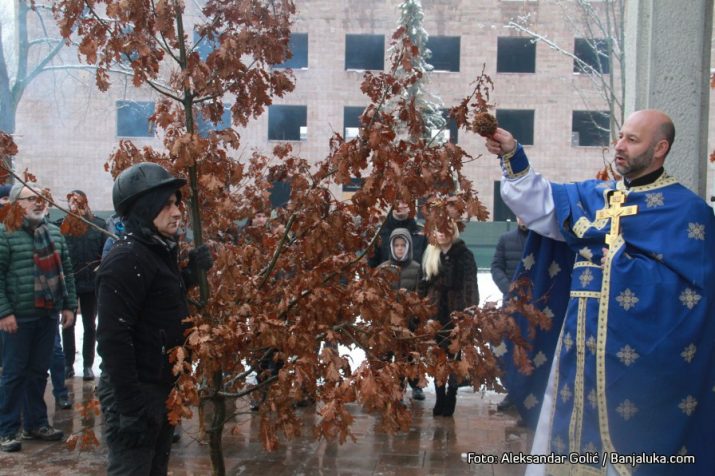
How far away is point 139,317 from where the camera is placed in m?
3.35

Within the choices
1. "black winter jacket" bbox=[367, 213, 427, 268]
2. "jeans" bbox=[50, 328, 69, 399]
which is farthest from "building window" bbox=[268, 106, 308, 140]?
"jeans" bbox=[50, 328, 69, 399]

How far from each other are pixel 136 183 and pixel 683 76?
3171 millimetres

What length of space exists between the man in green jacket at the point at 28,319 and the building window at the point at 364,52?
25704mm

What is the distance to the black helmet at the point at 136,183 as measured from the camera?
11.1ft

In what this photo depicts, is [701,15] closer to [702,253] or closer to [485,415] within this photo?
[702,253]

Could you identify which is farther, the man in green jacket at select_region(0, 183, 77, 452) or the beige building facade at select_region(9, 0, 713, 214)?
the beige building facade at select_region(9, 0, 713, 214)

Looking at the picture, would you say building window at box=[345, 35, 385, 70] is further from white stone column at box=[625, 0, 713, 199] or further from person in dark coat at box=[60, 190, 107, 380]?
white stone column at box=[625, 0, 713, 199]

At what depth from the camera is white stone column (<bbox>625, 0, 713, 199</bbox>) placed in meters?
4.37

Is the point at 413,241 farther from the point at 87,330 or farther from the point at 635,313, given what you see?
the point at 635,313

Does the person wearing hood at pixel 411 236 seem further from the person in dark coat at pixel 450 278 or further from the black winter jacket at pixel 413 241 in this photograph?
the person in dark coat at pixel 450 278

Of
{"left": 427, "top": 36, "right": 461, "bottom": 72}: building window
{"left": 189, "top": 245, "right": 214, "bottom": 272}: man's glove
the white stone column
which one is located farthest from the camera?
{"left": 427, "top": 36, "right": 461, "bottom": 72}: building window

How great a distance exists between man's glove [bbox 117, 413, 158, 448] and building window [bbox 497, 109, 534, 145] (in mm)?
28951

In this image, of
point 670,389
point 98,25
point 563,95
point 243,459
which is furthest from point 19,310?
point 563,95

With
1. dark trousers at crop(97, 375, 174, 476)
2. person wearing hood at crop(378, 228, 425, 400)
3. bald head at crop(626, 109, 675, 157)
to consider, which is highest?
bald head at crop(626, 109, 675, 157)
